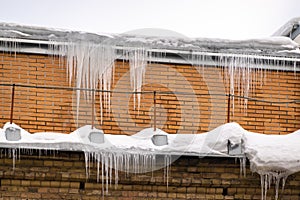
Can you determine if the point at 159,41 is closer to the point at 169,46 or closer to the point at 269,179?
the point at 169,46

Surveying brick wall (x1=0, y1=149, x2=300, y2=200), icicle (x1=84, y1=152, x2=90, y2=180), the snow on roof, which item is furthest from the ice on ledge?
the snow on roof

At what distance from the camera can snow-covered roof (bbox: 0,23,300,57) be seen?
10.5m

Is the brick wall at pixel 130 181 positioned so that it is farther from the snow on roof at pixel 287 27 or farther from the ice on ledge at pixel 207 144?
the snow on roof at pixel 287 27

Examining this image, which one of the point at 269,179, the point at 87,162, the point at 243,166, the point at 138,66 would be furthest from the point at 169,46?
the point at 269,179

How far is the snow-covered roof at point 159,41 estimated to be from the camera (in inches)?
414

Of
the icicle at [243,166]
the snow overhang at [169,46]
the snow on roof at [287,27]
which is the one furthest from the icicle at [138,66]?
the snow on roof at [287,27]

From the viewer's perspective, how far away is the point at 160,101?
423 inches

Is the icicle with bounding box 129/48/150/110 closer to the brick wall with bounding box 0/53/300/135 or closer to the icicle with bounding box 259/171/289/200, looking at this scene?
the brick wall with bounding box 0/53/300/135

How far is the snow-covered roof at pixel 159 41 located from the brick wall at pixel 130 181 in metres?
2.01

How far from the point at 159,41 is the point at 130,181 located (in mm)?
2417

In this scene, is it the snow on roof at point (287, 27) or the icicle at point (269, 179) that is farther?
the snow on roof at point (287, 27)

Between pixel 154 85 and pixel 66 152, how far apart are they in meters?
2.06

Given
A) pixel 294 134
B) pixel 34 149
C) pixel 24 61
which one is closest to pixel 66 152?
pixel 34 149

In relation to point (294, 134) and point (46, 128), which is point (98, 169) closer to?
point (46, 128)
